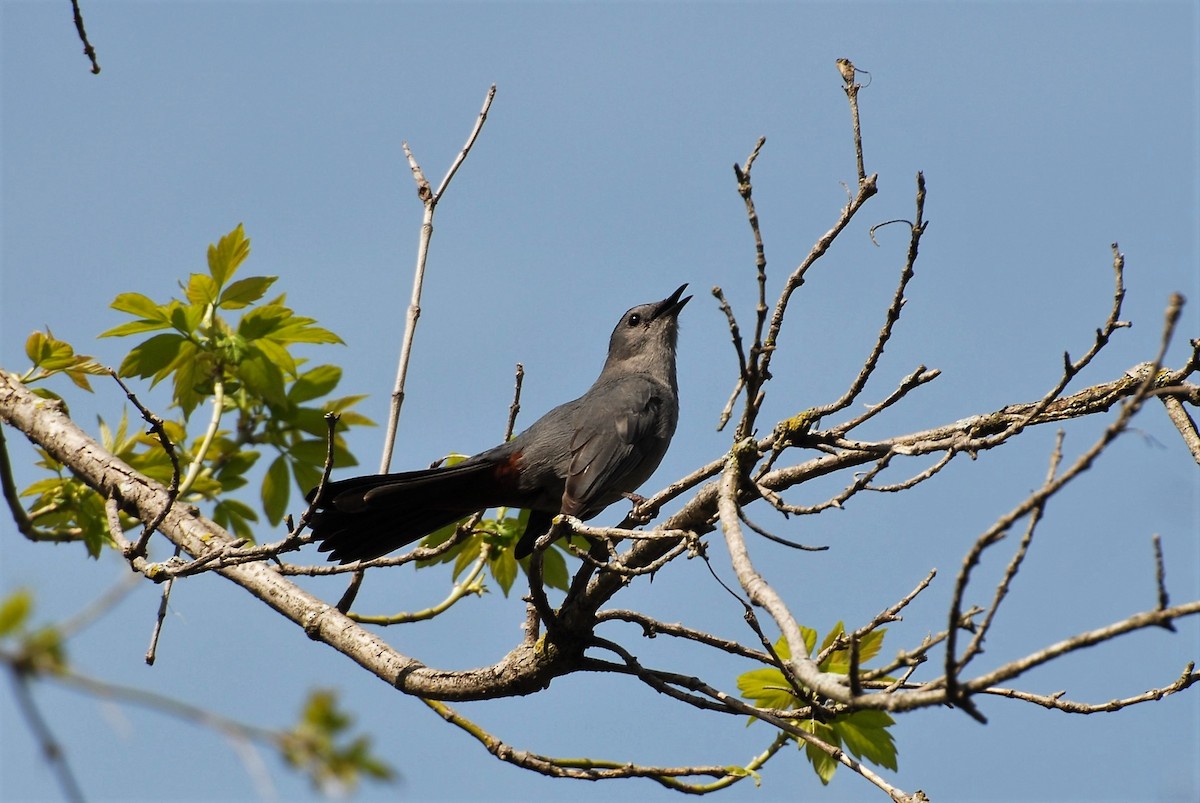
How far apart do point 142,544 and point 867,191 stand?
2549mm

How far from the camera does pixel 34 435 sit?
4809mm

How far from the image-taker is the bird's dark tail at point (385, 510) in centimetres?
469

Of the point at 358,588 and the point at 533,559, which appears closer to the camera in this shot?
the point at 533,559

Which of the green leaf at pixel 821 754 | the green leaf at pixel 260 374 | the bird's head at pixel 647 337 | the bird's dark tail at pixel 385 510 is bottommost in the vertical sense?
the green leaf at pixel 821 754

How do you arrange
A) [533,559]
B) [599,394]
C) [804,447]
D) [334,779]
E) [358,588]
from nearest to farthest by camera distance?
1. [334,779]
2. [804,447]
3. [533,559]
4. [358,588]
5. [599,394]

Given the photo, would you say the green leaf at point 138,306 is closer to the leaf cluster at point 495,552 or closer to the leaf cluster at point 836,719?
the leaf cluster at point 495,552

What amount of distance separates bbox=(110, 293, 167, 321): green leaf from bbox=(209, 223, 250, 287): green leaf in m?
0.26

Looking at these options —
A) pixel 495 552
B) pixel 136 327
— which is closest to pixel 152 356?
pixel 136 327

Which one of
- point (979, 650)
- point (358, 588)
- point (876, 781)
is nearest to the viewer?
point (979, 650)

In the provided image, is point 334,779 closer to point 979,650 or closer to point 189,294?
point 979,650

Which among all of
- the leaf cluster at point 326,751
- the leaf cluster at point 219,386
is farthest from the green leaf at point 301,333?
the leaf cluster at point 326,751

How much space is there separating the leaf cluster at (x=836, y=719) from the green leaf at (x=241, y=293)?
8.25 ft

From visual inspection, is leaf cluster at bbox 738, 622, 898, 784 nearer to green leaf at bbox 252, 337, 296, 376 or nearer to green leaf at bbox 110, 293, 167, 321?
green leaf at bbox 252, 337, 296, 376

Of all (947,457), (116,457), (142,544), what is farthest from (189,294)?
(947,457)
